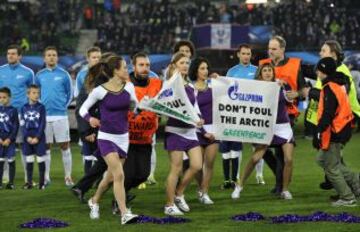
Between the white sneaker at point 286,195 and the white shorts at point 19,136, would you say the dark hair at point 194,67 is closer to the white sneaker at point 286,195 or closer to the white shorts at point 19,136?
the white sneaker at point 286,195

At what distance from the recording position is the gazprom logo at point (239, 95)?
479 inches

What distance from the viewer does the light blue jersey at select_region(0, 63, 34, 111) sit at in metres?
15.0

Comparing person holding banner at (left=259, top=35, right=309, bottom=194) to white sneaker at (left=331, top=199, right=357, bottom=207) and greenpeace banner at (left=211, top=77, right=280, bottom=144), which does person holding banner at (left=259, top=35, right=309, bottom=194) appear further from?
white sneaker at (left=331, top=199, right=357, bottom=207)

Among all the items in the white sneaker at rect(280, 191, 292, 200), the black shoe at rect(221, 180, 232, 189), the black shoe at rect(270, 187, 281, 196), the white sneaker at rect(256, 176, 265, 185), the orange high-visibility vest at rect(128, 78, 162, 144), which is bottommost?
the white sneaker at rect(256, 176, 265, 185)

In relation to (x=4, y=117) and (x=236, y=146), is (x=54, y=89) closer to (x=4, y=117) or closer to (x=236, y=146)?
(x=4, y=117)

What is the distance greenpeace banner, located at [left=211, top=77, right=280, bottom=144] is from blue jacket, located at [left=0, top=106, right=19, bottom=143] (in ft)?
11.7

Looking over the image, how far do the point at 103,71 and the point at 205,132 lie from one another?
2.11 m

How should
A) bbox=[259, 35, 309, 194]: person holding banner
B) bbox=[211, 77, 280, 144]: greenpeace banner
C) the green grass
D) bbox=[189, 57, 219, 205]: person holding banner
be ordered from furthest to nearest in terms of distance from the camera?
bbox=[259, 35, 309, 194]: person holding banner
bbox=[211, 77, 280, 144]: greenpeace banner
bbox=[189, 57, 219, 205]: person holding banner
the green grass

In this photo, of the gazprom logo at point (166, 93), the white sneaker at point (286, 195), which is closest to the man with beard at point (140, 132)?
the gazprom logo at point (166, 93)

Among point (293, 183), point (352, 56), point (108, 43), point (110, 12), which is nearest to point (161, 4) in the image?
point (110, 12)

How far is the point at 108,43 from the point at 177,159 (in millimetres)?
23135

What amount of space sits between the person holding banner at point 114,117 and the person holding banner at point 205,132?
1670 mm

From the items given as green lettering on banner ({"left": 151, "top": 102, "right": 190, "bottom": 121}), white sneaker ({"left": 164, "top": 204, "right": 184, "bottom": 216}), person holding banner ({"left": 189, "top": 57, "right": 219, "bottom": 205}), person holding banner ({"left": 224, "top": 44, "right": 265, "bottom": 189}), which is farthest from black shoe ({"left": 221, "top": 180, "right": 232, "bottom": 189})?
green lettering on banner ({"left": 151, "top": 102, "right": 190, "bottom": 121})

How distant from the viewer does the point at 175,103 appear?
425 inches
